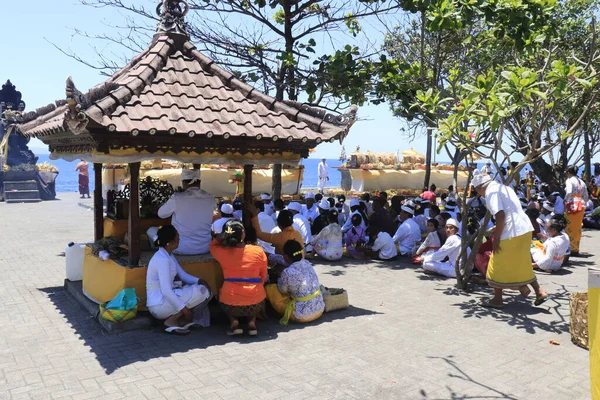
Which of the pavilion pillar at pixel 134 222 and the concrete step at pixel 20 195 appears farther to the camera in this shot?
the concrete step at pixel 20 195

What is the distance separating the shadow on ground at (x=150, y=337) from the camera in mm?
5449

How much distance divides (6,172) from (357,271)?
2041 centimetres

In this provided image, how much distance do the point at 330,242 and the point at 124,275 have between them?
5.01 metres

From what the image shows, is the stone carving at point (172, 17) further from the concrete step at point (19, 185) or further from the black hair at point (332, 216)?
the concrete step at point (19, 185)

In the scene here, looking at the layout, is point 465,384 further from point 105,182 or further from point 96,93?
point 105,182

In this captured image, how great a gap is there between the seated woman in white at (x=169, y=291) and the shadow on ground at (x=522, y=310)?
11.8ft

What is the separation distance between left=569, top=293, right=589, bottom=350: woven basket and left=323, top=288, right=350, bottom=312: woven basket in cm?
276

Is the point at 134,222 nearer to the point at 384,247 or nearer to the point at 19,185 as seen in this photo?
the point at 384,247

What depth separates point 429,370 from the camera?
5.16m

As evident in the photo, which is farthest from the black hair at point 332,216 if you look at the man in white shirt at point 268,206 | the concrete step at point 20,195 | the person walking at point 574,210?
the concrete step at point 20,195

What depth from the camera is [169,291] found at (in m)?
6.02

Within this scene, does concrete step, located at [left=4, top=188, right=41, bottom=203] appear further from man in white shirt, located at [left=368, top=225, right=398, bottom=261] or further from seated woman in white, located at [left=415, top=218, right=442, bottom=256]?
seated woman in white, located at [left=415, top=218, right=442, bottom=256]

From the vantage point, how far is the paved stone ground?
4707 mm

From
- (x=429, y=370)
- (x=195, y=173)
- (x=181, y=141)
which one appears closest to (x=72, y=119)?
(x=181, y=141)
